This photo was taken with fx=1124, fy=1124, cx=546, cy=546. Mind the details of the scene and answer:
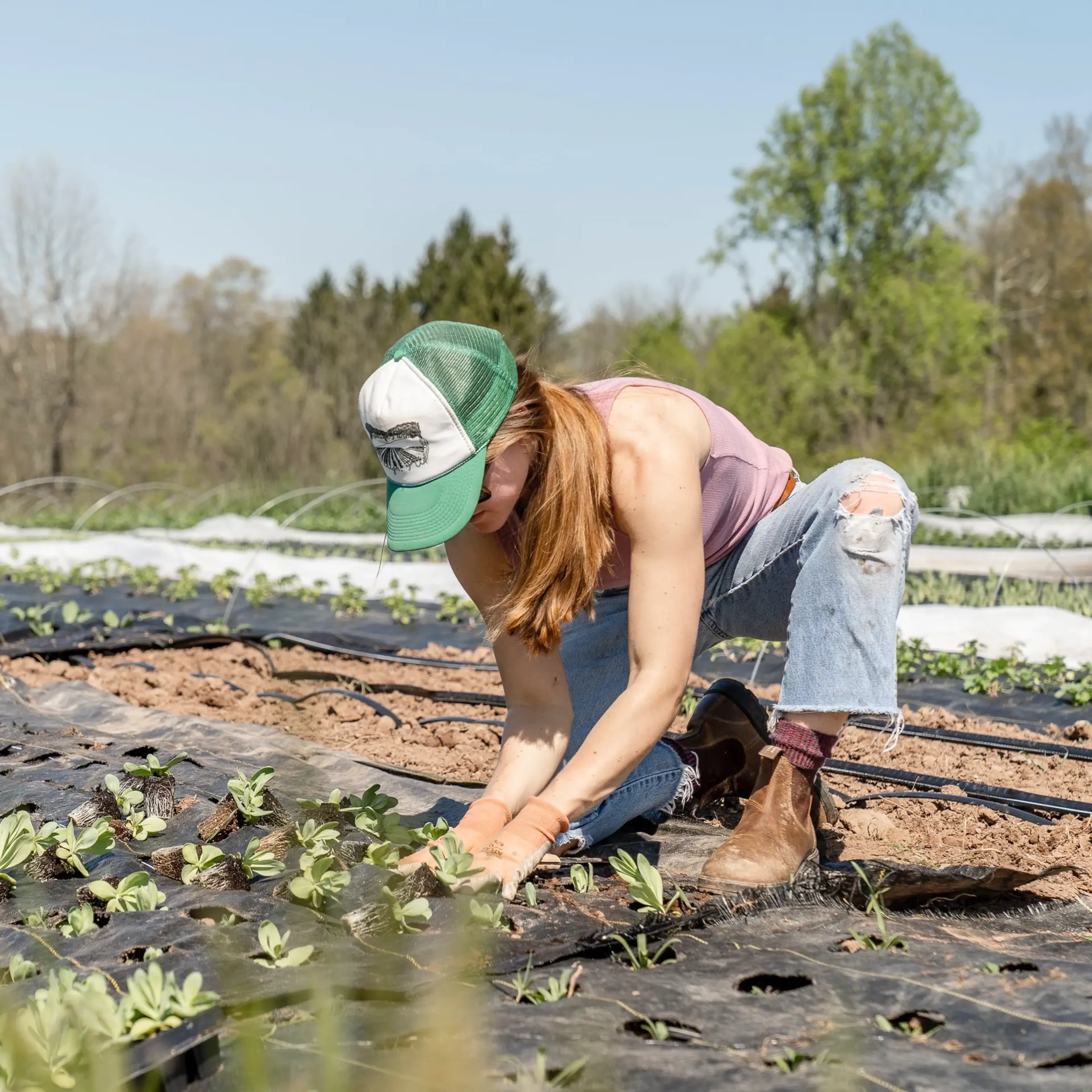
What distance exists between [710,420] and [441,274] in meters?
18.5

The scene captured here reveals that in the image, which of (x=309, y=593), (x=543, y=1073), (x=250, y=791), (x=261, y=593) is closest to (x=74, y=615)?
(x=261, y=593)

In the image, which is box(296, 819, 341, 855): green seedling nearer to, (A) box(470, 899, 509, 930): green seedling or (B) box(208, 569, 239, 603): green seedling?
(A) box(470, 899, 509, 930): green seedling

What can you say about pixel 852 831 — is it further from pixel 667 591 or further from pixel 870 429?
pixel 870 429

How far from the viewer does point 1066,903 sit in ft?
5.92

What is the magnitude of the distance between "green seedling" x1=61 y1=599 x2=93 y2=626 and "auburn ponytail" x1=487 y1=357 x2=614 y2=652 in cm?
371

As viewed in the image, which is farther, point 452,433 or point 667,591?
point 667,591

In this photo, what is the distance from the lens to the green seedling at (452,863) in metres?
1.60

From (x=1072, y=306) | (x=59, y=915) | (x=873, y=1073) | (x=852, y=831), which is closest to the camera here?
(x=873, y=1073)

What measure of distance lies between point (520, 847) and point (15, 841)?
755 millimetres

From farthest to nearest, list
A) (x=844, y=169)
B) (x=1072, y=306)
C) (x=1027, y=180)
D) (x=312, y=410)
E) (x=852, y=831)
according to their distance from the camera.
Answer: (x=1027, y=180), (x=1072, y=306), (x=844, y=169), (x=312, y=410), (x=852, y=831)

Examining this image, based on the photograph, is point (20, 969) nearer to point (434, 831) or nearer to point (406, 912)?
point (406, 912)

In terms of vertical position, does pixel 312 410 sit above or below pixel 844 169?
below

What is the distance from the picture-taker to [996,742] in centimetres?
306

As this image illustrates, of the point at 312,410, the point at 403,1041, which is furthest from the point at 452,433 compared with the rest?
the point at 312,410
